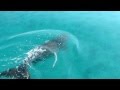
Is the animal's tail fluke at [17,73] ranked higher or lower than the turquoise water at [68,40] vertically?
lower

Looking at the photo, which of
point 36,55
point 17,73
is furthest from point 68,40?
point 17,73

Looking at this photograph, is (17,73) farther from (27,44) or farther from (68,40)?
(68,40)

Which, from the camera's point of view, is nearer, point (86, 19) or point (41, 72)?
point (41, 72)

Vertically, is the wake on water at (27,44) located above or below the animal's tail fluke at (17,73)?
above
